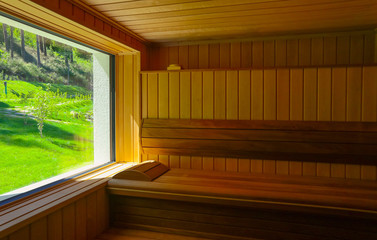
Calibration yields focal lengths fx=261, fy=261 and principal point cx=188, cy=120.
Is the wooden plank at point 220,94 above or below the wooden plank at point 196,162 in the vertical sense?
above

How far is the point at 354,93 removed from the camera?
2725 millimetres

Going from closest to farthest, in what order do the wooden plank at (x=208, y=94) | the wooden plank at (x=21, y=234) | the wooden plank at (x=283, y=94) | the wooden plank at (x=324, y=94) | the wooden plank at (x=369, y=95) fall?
the wooden plank at (x=21, y=234), the wooden plank at (x=369, y=95), the wooden plank at (x=324, y=94), the wooden plank at (x=283, y=94), the wooden plank at (x=208, y=94)

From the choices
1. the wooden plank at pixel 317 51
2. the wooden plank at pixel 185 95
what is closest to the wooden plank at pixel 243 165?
the wooden plank at pixel 185 95

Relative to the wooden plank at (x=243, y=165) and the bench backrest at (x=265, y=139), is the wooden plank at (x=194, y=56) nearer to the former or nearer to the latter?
the bench backrest at (x=265, y=139)

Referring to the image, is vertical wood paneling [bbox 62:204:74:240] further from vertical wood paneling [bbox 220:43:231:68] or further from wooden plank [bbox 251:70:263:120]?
vertical wood paneling [bbox 220:43:231:68]

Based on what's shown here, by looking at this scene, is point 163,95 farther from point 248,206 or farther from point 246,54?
point 248,206

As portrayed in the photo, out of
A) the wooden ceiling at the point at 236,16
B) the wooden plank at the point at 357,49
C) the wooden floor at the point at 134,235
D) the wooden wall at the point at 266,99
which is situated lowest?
the wooden floor at the point at 134,235

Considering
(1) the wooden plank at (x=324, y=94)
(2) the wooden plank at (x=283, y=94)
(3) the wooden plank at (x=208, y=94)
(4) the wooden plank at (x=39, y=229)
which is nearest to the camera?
(4) the wooden plank at (x=39, y=229)

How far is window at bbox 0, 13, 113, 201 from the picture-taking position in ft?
6.82

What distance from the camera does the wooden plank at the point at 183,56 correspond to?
348 centimetres

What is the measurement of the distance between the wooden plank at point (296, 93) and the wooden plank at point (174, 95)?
1310 millimetres

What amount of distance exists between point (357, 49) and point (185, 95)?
204 cm

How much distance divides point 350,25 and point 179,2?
191cm

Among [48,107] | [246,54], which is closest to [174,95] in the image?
[246,54]
